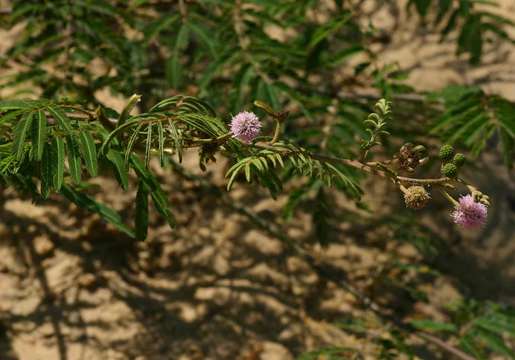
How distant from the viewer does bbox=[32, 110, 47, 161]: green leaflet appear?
→ 1.91 m

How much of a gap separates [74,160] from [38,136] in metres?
0.14

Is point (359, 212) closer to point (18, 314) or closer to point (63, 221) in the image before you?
point (63, 221)

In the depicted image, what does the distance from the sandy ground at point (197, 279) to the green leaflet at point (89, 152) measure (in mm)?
1765

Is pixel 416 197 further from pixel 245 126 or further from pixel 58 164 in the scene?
pixel 58 164

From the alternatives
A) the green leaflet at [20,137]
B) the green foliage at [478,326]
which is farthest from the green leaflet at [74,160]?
the green foliage at [478,326]

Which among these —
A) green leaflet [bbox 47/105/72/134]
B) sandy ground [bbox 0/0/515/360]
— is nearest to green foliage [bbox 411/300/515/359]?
sandy ground [bbox 0/0/515/360]

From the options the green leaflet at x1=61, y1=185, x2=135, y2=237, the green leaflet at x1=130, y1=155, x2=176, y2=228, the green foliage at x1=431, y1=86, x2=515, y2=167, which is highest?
the green foliage at x1=431, y1=86, x2=515, y2=167

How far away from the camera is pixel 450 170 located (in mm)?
1729

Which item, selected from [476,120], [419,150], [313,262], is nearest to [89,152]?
[419,150]

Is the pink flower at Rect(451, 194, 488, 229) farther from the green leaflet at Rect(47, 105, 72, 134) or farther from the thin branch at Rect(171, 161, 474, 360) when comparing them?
the thin branch at Rect(171, 161, 474, 360)

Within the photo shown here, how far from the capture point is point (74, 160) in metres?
2.01

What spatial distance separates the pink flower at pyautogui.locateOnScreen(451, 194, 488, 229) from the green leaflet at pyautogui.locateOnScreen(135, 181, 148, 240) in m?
1.04

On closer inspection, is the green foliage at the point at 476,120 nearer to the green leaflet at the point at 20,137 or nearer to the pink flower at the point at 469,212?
the pink flower at the point at 469,212

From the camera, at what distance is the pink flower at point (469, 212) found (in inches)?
69.2
